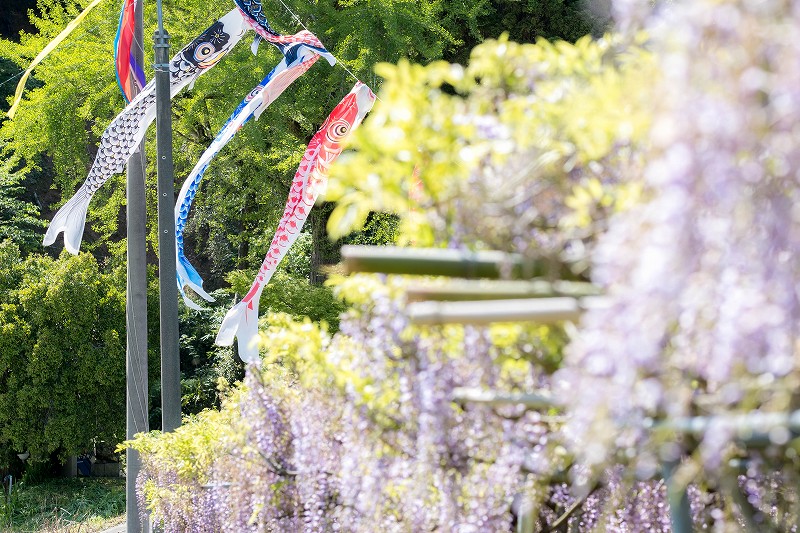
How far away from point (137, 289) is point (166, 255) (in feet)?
5.33

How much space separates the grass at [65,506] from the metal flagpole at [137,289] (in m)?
3.84

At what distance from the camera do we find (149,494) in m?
8.89

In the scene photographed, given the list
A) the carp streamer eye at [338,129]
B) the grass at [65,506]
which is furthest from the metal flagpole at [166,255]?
the grass at [65,506]

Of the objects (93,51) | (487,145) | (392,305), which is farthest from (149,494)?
(93,51)

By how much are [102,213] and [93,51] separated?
8.60 ft

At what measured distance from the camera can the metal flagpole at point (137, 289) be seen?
35.4 feet

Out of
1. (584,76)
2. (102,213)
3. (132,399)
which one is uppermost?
(102,213)

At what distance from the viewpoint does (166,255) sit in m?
9.45

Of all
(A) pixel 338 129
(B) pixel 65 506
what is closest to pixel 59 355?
(B) pixel 65 506

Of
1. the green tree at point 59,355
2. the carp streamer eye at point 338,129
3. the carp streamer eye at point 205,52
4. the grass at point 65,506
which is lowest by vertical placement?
the grass at point 65,506

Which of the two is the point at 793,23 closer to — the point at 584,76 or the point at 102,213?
the point at 584,76

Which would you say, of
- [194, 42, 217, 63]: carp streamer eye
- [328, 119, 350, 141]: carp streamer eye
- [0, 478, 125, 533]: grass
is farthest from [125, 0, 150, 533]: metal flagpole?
[0, 478, 125, 533]: grass

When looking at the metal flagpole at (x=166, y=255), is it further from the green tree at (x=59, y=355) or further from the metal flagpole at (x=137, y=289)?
the green tree at (x=59, y=355)

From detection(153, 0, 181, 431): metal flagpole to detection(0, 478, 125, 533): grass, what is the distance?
5522 mm
